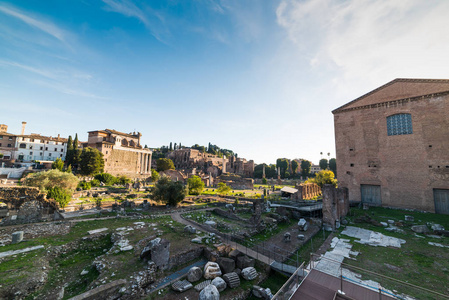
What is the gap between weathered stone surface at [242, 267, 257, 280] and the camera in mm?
8038

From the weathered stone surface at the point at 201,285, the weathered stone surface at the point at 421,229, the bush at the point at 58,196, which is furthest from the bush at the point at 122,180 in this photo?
the weathered stone surface at the point at 421,229

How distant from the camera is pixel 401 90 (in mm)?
21750

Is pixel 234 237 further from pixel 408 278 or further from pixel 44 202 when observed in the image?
pixel 44 202

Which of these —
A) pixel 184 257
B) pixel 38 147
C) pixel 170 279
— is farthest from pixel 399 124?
pixel 38 147

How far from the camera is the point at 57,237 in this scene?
11.2 meters

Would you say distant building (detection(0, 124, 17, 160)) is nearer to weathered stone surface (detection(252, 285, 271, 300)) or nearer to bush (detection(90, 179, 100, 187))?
bush (detection(90, 179, 100, 187))

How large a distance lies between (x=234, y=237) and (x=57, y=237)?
11.2 m

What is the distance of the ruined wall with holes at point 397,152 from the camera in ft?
62.2

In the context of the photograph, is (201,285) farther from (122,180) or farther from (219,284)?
(122,180)

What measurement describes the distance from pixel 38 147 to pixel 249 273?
73.6 m

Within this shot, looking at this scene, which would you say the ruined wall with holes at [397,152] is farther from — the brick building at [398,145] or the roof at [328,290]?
the roof at [328,290]

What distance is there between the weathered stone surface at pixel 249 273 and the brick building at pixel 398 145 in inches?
845

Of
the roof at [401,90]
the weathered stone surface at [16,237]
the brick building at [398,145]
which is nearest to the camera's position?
the weathered stone surface at [16,237]

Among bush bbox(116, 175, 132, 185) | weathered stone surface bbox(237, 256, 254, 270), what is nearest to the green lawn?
weathered stone surface bbox(237, 256, 254, 270)
